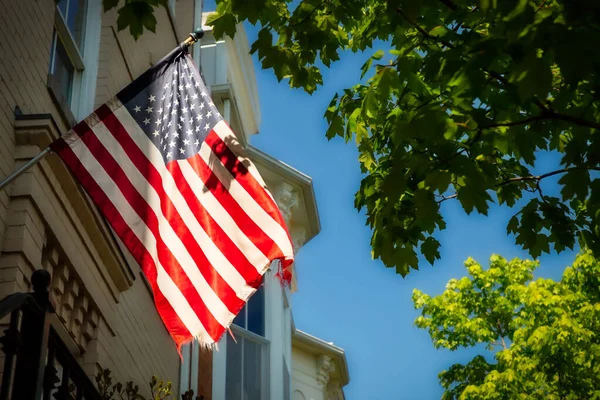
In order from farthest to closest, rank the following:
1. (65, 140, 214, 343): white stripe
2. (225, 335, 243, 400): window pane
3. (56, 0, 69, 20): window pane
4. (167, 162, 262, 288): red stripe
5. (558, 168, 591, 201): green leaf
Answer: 1. (225, 335, 243, 400): window pane
2. (56, 0, 69, 20): window pane
3. (167, 162, 262, 288): red stripe
4. (65, 140, 214, 343): white stripe
5. (558, 168, 591, 201): green leaf

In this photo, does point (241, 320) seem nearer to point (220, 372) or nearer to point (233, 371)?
point (233, 371)

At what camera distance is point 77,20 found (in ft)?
34.8

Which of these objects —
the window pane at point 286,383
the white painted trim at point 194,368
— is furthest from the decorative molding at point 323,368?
the white painted trim at point 194,368

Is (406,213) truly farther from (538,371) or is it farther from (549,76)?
(538,371)

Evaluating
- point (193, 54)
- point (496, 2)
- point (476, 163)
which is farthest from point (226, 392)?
point (496, 2)

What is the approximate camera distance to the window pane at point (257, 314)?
55.0ft

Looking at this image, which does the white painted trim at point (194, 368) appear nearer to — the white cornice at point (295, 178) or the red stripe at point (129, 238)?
the white cornice at point (295, 178)

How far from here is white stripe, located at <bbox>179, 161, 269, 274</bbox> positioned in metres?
7.77

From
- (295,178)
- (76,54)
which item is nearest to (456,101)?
(76,54)

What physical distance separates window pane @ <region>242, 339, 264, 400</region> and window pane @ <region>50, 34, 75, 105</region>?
289 inches

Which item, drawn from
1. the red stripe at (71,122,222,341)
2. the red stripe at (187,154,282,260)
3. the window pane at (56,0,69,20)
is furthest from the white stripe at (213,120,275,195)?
the window pane at (56,0,69,20)

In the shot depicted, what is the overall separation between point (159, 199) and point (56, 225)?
3.45 ft

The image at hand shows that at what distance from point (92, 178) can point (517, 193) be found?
336 centimetres

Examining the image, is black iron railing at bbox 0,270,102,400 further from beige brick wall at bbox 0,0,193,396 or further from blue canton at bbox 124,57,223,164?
blue canton at bbox 124,57,223,164
